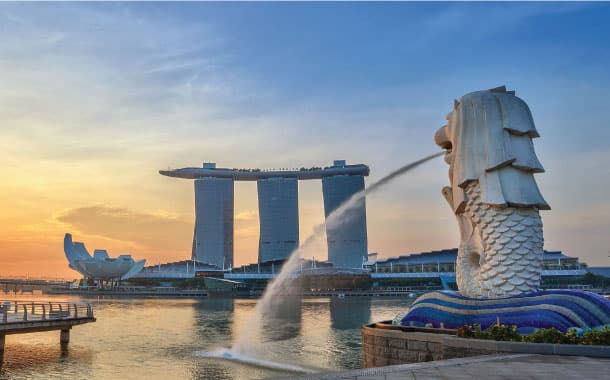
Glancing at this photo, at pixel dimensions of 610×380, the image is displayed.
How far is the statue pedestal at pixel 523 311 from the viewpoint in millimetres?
18250

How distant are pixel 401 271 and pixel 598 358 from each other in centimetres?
13794

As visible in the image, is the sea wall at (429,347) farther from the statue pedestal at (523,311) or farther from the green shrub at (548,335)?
the statue pedestal at (523,311)

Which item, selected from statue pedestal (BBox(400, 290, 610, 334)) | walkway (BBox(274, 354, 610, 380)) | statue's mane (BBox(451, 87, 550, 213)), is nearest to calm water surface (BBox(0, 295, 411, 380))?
statue pedestal (BBox(400, 290, 610, 334))

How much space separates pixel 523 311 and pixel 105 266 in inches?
5708

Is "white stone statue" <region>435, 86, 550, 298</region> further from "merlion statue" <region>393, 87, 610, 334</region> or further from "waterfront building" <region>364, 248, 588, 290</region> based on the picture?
"waterfront building" <region>364, 248, 588, 290</region>

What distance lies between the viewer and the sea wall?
596 inches

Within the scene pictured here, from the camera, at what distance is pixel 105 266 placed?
496ft

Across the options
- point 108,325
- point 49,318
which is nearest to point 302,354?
point 49,318

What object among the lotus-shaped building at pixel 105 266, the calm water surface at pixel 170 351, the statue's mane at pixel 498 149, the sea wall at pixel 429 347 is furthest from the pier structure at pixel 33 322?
the lotus-shaped building at pixel 105 266

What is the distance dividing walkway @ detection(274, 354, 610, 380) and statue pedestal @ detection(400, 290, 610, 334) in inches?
149

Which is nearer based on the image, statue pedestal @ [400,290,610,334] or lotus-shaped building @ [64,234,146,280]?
statue pedestal @ [400,290,610,334]

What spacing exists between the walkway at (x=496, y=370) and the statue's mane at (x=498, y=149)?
25.7 ft

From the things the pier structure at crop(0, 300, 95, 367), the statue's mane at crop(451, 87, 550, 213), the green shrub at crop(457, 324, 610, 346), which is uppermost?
the statue's mane at crop(451, 87, 550, 213)

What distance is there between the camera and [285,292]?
426 ft
